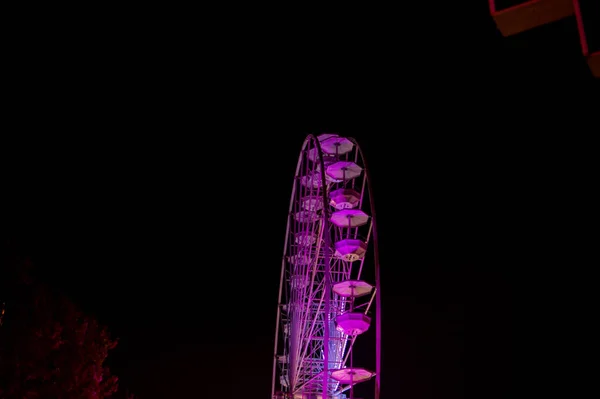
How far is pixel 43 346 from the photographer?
19750mm

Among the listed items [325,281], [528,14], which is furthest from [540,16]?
[325,281]

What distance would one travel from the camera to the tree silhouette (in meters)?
19.3

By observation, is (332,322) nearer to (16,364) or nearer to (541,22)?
(16,364)

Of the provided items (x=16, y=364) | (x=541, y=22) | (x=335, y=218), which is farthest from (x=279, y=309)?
(x=541, y=22)

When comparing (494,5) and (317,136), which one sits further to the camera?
(317,136)

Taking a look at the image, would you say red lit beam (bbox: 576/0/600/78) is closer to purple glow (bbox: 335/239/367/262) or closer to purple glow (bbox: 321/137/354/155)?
purple glow (bbox: 335/239/367/262)

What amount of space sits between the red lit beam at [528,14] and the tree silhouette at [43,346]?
19205mm

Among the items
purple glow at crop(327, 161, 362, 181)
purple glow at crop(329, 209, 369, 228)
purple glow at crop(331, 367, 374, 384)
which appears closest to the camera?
purple glow at crop(331, 367, 374, 384)

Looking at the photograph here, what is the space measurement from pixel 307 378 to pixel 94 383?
21.8ft

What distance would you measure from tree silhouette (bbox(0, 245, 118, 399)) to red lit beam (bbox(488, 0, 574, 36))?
19.2m

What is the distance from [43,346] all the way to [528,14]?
19739 mm

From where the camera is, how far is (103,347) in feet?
73.7

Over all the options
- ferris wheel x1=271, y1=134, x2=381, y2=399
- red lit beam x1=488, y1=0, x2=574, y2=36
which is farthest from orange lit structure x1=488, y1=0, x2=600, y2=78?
ferris wheel x1=271, y1=134, x2=381, y2=399

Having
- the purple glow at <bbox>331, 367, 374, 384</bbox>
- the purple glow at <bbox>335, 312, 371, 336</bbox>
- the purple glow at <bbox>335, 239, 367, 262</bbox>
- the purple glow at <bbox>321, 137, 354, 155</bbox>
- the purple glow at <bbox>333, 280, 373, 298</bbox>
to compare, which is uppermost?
the purple glow at <bbox>321, 137, 354, 155</bbox>
